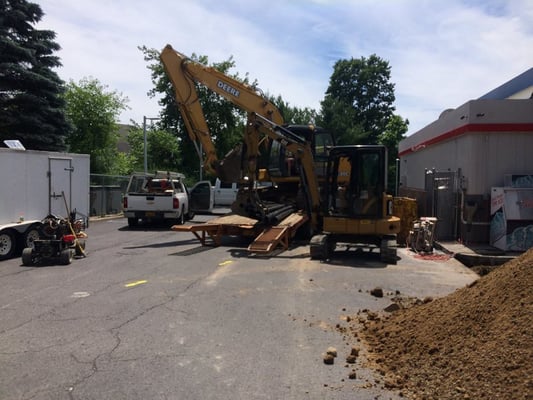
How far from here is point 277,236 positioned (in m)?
13.2

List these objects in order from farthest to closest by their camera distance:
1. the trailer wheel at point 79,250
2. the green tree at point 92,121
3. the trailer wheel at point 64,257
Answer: the green tree at point 92,121 < the trailer wheel at point 79,250 < the trailer wheel at point 64,257

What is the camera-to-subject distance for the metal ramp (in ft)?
41.2

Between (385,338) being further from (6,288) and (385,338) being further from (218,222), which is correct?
(218,222)

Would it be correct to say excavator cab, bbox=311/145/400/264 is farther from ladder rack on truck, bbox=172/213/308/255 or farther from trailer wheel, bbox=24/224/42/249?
trailer wheel, bbox=24/224/42/249

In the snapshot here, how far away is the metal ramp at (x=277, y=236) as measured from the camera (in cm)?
1254

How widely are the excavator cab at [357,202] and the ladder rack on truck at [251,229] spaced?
1.18 metres

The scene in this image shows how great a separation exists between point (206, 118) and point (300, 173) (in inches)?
1182

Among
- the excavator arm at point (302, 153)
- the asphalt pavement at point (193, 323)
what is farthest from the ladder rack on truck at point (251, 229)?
the asphalt pavement at point (193, 323)

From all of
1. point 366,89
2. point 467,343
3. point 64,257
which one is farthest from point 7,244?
point 366,89

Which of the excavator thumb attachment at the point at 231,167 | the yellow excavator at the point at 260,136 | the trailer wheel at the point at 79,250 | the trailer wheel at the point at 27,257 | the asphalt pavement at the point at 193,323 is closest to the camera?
the asphalt pavement at the point at 193,323

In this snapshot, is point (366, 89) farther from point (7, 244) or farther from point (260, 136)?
point (7, 244)

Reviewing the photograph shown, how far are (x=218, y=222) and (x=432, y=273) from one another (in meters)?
6.45

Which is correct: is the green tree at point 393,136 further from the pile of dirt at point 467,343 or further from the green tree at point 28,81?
the pile of dirt at point 467,343

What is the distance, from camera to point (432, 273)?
10922mm
